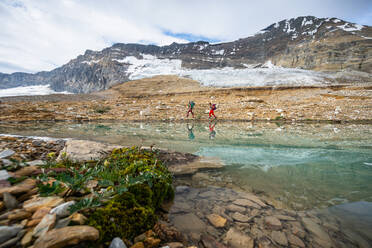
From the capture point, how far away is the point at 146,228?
1.55 metres

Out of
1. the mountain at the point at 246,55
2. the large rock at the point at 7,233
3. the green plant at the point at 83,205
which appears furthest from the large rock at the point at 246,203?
the mountain at the point at 246,55

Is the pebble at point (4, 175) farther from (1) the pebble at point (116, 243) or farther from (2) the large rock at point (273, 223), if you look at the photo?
(2) the large rock at point (273, 223)

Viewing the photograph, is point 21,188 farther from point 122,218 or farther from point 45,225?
point 122,218

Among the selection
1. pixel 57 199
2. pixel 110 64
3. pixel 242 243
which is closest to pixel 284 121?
pixel 242 243

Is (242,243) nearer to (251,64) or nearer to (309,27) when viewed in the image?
(251,64)

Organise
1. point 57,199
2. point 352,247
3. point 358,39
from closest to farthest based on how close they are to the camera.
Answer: point 57,199, point 352,247, point 358,39

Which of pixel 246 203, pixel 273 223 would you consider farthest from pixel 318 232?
pixel 246 203

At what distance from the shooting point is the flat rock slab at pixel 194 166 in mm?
3297

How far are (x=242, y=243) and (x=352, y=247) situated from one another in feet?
3.73

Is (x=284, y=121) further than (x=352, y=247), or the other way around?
(x=284, y=121)

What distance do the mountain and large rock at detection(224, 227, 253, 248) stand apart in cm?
5125

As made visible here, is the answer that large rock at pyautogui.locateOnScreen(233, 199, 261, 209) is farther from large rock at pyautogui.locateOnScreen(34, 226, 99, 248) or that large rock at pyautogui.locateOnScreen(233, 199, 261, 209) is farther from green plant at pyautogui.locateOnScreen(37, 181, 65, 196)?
green plant at pyautogui.locateOnScreen(37, 181, 65, 196)

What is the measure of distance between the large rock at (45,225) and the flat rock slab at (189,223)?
120 centimetres

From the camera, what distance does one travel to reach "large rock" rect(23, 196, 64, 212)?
1.22m
